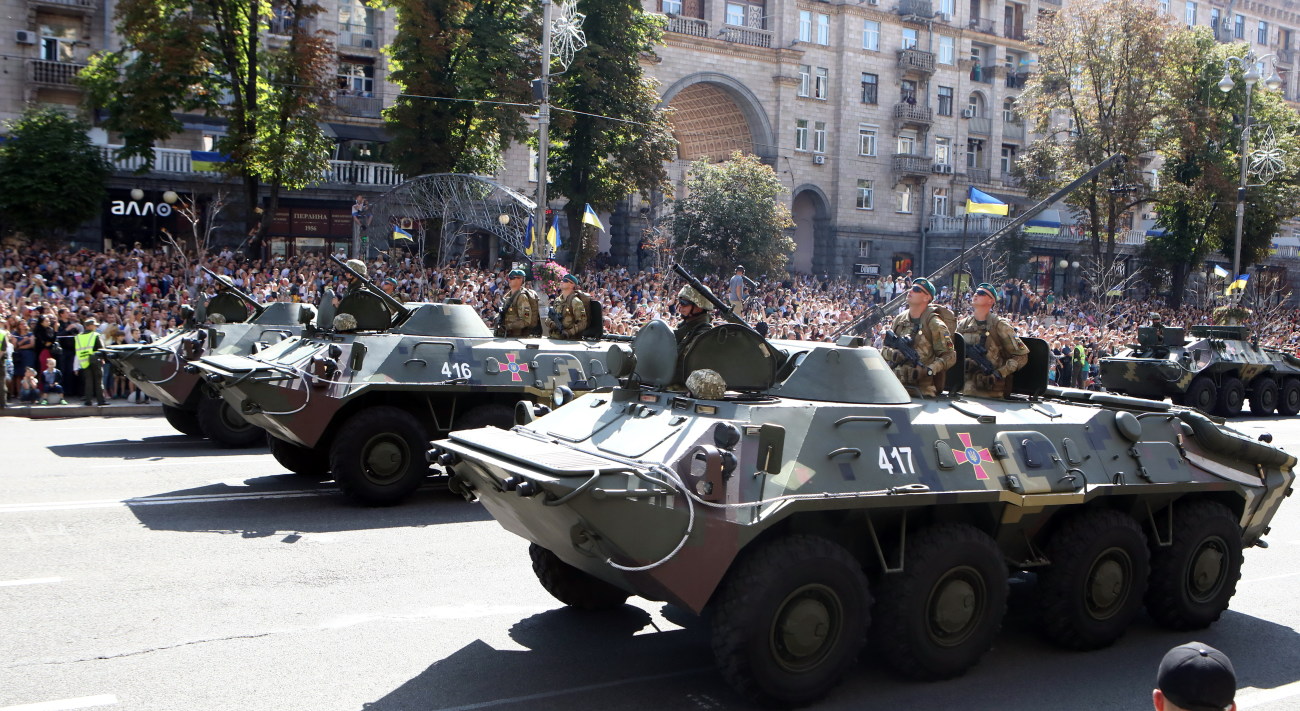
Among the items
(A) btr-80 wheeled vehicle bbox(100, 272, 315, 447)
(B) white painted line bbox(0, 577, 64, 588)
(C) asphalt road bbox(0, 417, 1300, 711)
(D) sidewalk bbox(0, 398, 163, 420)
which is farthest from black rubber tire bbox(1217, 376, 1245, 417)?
(B) white painted line bbox(0, 577, 64, 588)

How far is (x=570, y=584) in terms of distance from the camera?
7660 mm

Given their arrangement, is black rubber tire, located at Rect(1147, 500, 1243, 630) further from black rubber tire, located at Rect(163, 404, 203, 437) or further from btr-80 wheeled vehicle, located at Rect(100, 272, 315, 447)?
black rubber tire, located at Rect(163, 404, 203, 437)

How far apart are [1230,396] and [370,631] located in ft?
71.2

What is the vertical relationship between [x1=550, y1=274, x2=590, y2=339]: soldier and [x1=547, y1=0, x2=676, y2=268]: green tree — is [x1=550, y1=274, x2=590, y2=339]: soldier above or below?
below

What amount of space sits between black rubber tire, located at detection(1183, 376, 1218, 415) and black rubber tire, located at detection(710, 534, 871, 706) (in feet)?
64.8

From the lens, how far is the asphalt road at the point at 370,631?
620 centimetres

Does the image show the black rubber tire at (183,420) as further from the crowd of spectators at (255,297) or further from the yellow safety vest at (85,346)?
the yellow safety vest at (85,346)

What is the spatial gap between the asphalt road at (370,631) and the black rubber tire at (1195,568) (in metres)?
0.19

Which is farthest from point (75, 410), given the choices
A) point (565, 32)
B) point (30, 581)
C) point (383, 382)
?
point (565, 32)

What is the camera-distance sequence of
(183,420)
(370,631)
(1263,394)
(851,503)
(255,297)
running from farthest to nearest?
(1263,394) < (255,297) < (183,420) < (370,631) < (851,503)

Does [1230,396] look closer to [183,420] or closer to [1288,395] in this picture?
[1288,395]

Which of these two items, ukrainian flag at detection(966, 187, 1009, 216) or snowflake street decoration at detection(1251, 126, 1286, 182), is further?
ukrainian flag at detection(966, 187, 1009, 216)

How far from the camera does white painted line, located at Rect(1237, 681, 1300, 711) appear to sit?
6527 millimetres

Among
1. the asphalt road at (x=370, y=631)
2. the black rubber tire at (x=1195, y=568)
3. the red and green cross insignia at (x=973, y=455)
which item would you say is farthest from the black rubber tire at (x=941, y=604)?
the black rubber tire at (x=1195, y=568)
